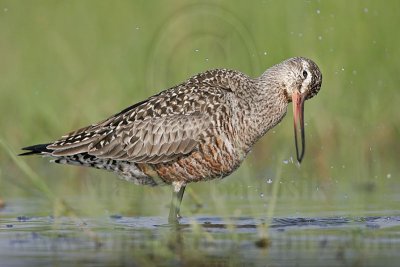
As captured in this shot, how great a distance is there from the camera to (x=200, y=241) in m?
8.26

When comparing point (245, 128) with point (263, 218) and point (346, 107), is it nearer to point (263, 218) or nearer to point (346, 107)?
point (263, 218)

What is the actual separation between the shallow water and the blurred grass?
1.40 m

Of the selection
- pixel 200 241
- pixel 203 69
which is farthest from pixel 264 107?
pixel 203 69

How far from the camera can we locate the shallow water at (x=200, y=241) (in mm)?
7418

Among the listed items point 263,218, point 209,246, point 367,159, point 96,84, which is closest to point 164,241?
point 209,246

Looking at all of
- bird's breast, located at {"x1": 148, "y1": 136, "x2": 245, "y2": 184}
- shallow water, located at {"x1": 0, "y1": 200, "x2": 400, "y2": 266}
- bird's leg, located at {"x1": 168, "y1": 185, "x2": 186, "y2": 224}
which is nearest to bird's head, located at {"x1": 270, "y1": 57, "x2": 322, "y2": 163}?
bird's breast, located at {"x1": 148, "y1": 136, "x2": 245, "y2": 184}

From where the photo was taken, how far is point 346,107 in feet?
43.3

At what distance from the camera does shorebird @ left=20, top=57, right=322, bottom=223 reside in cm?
1012

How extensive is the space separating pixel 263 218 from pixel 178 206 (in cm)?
77

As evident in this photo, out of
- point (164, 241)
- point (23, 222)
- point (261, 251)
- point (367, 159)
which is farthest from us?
point (367, 159)

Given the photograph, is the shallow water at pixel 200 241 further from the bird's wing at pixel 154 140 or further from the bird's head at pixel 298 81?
the bird's head at pixel 298 81

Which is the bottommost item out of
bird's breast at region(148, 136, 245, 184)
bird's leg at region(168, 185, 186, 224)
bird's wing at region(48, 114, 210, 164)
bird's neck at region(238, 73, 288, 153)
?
bird's leg at region(168, 185, 186, 224)

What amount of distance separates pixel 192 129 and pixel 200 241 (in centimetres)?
206

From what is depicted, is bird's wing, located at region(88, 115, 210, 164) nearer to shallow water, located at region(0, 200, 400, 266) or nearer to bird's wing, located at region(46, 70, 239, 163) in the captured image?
bird's wing, located at region(46, 70, 239, 163)
